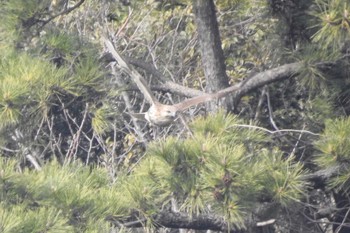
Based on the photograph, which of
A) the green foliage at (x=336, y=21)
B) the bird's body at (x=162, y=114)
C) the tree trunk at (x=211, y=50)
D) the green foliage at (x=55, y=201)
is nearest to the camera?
the green foliage at (x=55, y=201)

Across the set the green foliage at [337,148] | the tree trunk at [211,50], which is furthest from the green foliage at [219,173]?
the tree trunk at [211,50]

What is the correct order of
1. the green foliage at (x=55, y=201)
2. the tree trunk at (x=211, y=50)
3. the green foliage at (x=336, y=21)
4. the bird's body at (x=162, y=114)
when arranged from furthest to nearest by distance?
the tree trunk at (x=211, y=50), the bird's body at (x=162, y=114), the green foliage at (x=336, y=21), the green foliage at (x=55, y=201)

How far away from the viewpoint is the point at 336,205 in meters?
4.09

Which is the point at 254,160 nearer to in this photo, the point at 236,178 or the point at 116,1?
the point at 236,178

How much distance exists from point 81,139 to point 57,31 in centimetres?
194

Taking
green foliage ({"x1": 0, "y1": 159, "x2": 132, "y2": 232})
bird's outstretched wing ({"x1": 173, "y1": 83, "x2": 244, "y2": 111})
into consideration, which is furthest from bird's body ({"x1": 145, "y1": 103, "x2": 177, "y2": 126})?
green foliage ({"x1": 0, "y1": 159, "x2": 132, "y2": 232})

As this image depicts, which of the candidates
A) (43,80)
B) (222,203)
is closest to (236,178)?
(222,203)

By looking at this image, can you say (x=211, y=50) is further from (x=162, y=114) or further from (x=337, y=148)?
(x=337, y=148)

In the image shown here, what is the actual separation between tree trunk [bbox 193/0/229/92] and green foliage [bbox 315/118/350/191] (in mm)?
651

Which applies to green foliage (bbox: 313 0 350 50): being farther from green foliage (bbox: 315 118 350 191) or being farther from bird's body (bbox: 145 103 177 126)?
bird's body (bbox: 145 103 177 126)

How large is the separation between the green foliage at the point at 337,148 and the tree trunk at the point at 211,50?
651 mm

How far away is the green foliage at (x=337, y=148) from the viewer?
3.21 metres

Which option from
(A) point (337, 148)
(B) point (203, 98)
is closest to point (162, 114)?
(B) point (203, 98)

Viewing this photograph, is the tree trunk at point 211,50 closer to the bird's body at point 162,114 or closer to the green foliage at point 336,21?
the bird's body at point 162,114
